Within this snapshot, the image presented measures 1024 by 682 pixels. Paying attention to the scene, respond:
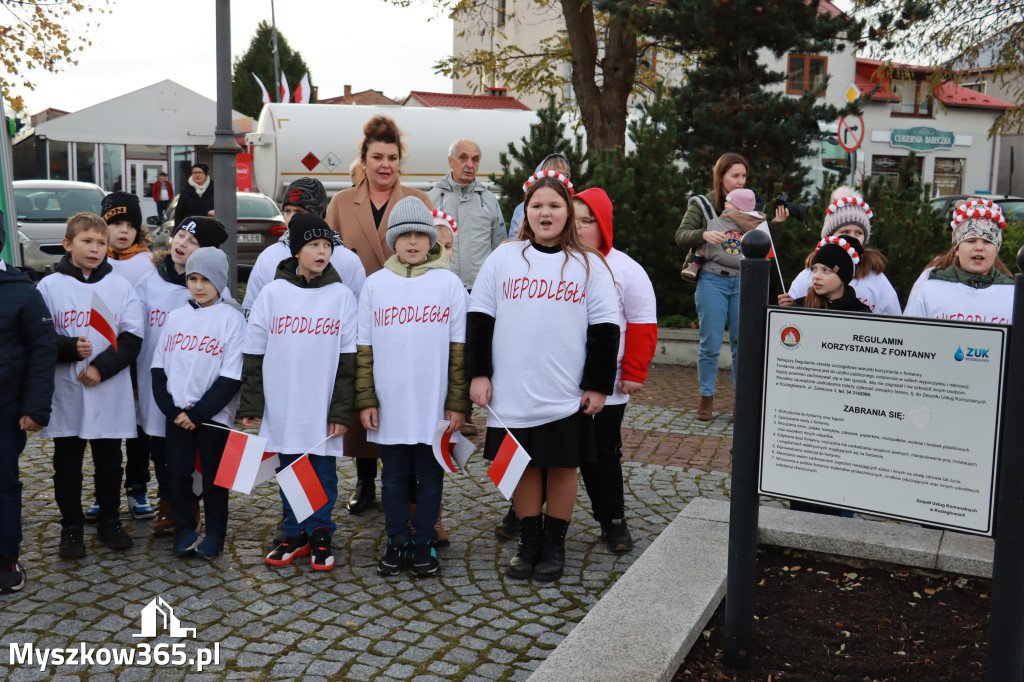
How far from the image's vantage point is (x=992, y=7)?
13211 millimetres

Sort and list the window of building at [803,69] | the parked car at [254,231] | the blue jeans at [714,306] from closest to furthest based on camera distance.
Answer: the blue jeans at [714,306], the parked car at [254,231], the window of building at [803,69]

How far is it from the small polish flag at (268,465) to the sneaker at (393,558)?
66cm

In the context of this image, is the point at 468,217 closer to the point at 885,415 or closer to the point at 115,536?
the point at 115,536

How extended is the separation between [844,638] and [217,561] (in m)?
2.87

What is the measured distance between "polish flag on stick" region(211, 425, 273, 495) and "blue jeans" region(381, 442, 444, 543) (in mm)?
578

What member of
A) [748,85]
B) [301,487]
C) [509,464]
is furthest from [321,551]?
[748,85]

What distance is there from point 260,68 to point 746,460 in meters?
62.5

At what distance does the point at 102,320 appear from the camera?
4.64m

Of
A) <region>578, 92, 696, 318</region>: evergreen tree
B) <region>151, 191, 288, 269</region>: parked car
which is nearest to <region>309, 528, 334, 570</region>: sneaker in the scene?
<region>578, 92, 696, 318</region>: evergreen tree

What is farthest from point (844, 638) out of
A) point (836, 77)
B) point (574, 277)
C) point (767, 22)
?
point (836, 77)

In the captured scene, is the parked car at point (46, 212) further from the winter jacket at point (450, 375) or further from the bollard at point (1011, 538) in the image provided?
the bollard at point (1011, 538)

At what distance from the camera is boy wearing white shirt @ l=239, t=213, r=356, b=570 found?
4410 mm

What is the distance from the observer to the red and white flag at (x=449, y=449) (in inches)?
172

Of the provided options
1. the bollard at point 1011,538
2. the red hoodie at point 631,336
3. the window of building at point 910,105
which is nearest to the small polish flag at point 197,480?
the red hoodie at point 631,336
